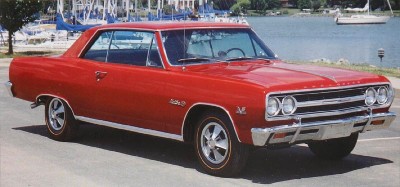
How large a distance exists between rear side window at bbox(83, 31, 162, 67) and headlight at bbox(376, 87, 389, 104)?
2410 millimetres

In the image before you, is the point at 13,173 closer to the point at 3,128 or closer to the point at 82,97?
the point at 82,97

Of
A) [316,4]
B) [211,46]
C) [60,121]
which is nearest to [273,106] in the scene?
[211,46]

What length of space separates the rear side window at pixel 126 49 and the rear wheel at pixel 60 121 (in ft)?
2.46

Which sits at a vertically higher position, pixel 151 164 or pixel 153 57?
pixel 153 57

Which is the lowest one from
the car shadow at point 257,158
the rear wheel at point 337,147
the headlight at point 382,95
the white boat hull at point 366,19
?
the white boat hull at point 366,19

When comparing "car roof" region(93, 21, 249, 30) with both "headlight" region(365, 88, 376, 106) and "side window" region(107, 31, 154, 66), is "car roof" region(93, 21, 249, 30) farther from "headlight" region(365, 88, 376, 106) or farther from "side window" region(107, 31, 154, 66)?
"headlight" region(365, 88, 376, 106)

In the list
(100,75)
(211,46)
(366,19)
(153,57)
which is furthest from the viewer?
(366,19)

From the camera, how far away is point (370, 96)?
26.6 feet

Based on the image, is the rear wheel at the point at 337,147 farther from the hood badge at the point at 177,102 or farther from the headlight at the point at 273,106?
the hood badge at the point at 177,102

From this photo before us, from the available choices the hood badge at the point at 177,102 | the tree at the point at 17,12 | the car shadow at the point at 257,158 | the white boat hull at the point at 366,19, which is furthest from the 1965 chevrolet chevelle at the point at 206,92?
the white boat hull at the point at 366,19

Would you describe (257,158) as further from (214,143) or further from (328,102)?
(328,102)

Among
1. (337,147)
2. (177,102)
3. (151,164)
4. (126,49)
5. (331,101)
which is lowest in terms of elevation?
(151,164)

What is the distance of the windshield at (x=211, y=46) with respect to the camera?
8641 mm

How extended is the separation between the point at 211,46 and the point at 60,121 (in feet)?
7.77
